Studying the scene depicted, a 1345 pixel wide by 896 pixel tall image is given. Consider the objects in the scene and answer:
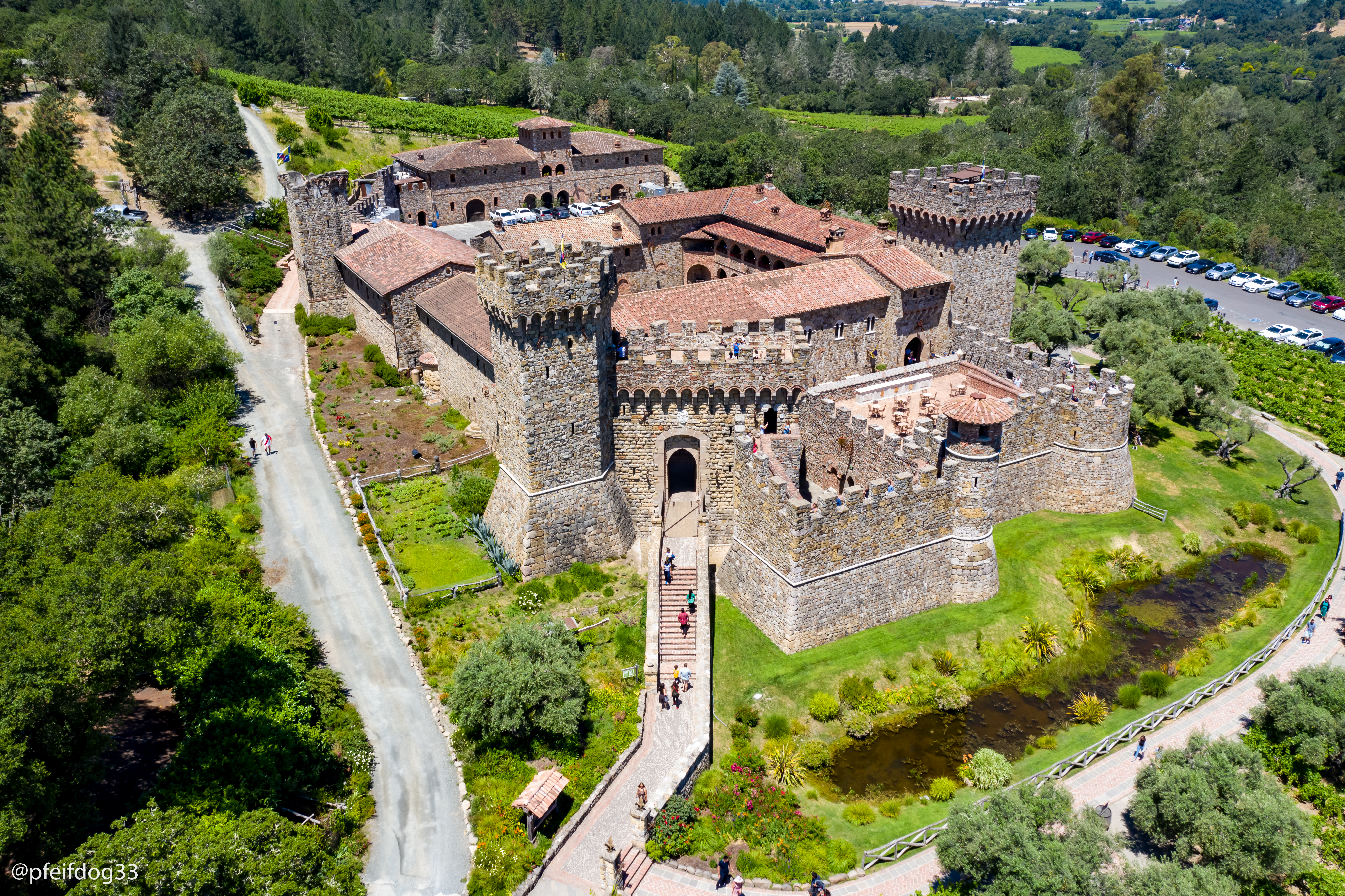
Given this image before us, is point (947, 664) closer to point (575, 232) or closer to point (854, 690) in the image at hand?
point (854, 690)

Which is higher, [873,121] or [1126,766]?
[873,121]

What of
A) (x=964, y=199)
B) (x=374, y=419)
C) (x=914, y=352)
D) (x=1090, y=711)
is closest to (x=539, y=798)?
(x=1090, y=711)

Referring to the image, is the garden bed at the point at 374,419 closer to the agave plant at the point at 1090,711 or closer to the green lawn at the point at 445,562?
the green lawn at the point at 445,562

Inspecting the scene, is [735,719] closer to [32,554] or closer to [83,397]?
[32,554]

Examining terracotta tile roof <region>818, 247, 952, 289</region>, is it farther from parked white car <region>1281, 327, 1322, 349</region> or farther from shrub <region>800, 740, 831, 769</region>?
parked white car <region>1281, 327, 1322, 349</region>

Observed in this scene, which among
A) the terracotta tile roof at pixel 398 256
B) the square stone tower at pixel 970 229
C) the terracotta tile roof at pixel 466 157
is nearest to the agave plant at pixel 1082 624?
the square stone tower at pixel 970 229

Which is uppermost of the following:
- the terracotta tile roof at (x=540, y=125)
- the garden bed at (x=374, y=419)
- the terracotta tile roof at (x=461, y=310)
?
the terracotta tile roof at (x=540, y=125)

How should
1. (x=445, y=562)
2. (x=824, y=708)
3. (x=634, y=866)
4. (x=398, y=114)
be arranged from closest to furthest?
(x=634, y=866), (x=824, y=708), (x=445, y=562), (x=398, y=114)
